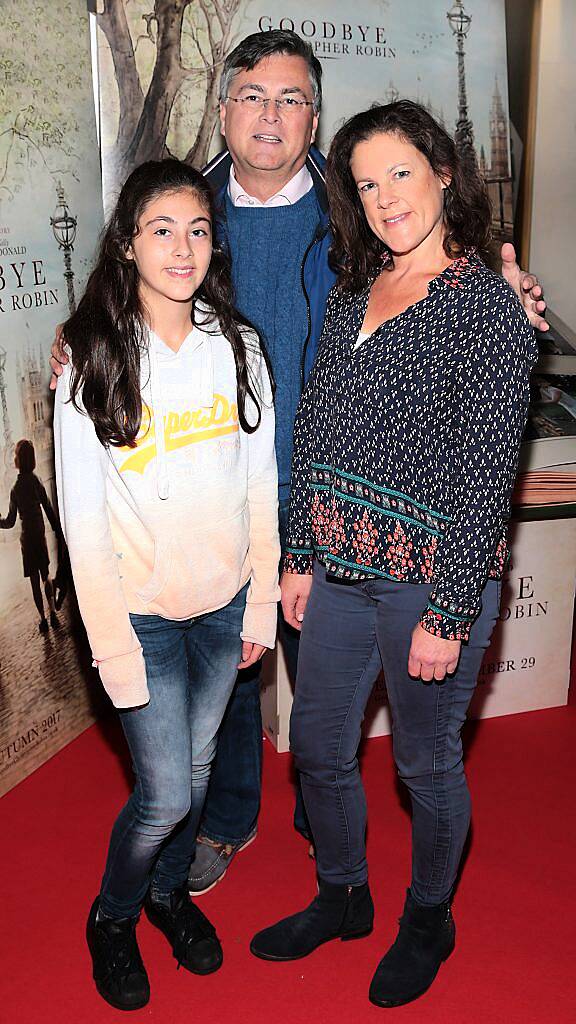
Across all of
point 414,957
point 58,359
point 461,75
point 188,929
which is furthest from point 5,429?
point 461,75

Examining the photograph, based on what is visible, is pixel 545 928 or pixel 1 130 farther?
pixel 1 130

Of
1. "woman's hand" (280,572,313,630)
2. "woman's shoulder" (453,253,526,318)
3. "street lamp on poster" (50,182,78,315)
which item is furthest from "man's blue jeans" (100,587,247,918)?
"street lamp on poster" (50,182,78,315)

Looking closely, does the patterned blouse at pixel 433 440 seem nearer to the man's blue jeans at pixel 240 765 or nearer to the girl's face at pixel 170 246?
the girl's face at pixel 170 246

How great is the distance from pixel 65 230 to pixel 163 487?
1286mm

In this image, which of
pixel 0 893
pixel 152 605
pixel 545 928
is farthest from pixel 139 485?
pixel 545 928

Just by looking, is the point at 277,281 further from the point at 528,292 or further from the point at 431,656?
the point at 431,656

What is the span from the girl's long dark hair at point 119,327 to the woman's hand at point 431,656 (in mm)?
534

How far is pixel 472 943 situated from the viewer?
2.31 meters

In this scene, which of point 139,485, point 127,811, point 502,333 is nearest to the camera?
point 502,333

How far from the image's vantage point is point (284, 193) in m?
2.21

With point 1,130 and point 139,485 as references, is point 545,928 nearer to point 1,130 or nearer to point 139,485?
point 139,485

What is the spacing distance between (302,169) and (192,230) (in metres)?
0.47

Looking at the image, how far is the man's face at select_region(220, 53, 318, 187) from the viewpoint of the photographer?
2.14 m

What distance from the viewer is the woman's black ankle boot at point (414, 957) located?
2.13m
